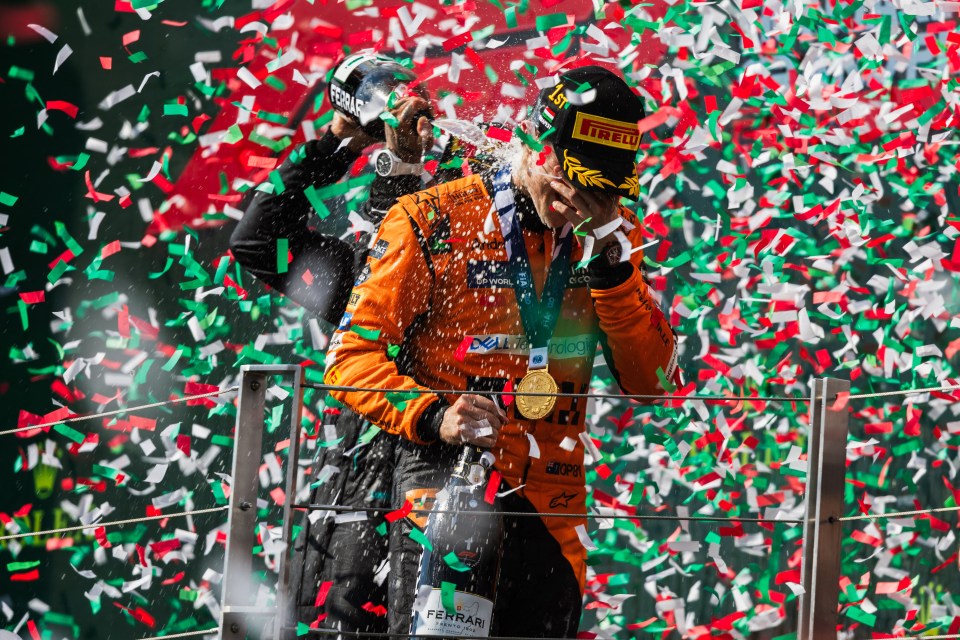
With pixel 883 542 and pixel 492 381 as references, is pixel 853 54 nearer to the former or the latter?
pixel 883 542

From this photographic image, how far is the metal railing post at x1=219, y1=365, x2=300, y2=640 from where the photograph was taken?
2604mm

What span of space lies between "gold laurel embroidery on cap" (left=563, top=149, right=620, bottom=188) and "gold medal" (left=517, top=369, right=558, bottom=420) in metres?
0.48

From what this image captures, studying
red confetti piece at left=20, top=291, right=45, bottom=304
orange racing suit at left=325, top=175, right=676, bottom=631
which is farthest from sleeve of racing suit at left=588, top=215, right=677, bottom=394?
red confetti piece at left=20, top=291, right=45, bottom=304

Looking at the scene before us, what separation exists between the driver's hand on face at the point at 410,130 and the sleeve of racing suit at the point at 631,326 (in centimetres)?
76

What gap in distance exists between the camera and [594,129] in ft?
10.1

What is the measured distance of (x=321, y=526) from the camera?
367 centimetres

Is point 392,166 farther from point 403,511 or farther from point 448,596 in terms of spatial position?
point 448,596

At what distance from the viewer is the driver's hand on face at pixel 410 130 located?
144 inches

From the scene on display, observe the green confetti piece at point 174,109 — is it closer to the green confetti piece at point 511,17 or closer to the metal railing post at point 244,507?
the green confetti piece at point 511,17

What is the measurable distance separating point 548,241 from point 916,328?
3.34m

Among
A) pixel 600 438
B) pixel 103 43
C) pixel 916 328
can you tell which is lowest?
pixel 600 438

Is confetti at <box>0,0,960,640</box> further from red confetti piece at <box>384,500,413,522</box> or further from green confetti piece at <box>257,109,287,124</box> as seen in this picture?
red confetti piece at <box>384,500,413,522</box>

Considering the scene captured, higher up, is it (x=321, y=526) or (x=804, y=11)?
(x=804, y=11)

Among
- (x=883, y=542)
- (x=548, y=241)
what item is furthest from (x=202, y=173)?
(x=883, y=542)
